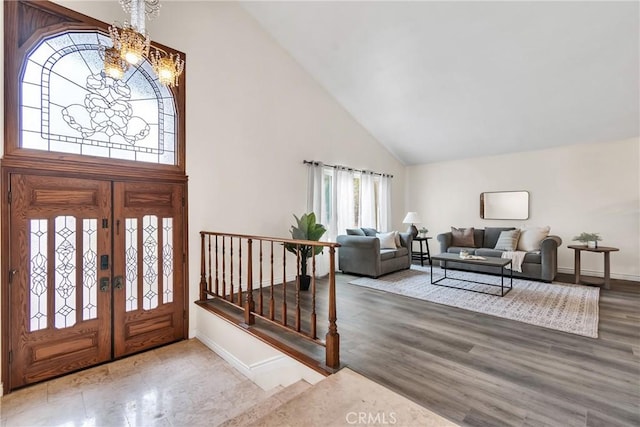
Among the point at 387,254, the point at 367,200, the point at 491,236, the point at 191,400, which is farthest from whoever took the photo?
the point at 367,200

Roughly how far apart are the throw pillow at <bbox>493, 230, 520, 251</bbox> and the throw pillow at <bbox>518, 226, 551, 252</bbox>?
0.29 feet

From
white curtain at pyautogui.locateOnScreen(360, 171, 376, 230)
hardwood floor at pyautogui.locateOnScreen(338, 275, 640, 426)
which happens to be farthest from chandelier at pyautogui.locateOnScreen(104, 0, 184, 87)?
white curtain at pyautogui.locateOnScreen(360, 171, 376, 230)

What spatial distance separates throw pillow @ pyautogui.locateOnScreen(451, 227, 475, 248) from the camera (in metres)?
5.68

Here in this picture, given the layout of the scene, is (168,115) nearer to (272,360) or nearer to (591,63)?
(272,360)

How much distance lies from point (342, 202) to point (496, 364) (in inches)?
147

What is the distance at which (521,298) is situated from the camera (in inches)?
145

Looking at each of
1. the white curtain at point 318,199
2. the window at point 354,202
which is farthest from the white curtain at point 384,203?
the white curtain at point 318,199

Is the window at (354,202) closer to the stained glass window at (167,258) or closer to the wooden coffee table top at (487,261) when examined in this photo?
the wooden coffee table top at (487,261)

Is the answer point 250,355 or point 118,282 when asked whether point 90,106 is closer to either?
point 118,282

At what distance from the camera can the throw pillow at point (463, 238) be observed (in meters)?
5.68

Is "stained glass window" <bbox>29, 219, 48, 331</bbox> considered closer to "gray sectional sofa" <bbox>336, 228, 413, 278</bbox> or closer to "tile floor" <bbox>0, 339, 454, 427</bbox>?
"tile floor" <bbox>0, 339, 454, 427</bbox>

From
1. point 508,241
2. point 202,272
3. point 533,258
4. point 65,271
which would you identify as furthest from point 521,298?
point 65,271

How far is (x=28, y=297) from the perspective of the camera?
2385 millimetres

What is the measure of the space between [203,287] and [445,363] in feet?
8.77
